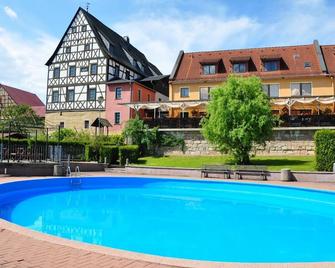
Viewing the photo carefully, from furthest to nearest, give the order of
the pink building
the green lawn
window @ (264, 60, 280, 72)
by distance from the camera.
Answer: the pink building
window @ (264, 60, 280, 72)
the green lawn

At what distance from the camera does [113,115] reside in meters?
41.2

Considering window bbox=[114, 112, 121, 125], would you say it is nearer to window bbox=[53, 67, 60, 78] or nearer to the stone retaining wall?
window bbox=[53, 67, 60, 78]

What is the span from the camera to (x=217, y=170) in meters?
23.3

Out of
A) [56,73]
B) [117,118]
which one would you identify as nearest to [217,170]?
[117,118]

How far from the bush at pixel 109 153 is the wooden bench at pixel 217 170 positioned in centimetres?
918

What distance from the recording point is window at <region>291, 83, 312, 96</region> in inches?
1407

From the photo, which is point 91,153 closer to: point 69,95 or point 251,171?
point 251,171

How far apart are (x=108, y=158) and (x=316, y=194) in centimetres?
1773

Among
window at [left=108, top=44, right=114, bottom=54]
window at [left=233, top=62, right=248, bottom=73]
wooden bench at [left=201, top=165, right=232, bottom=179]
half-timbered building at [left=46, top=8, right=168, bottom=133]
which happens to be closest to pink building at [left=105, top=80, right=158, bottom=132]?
half-timbered building at [left=46, top=8, right=168, bottom=133]

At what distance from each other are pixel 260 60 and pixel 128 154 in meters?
18.9

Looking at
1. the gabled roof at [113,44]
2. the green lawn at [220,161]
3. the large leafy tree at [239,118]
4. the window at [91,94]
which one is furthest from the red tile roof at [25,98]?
the large leafy tree at [239,118]

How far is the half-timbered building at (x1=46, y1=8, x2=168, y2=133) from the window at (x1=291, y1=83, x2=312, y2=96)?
60.3 feet

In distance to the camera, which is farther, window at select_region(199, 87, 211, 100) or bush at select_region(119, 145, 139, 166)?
window at select_region(199, 87, 211, 100)

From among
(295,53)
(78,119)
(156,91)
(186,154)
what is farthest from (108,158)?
(295,53)
